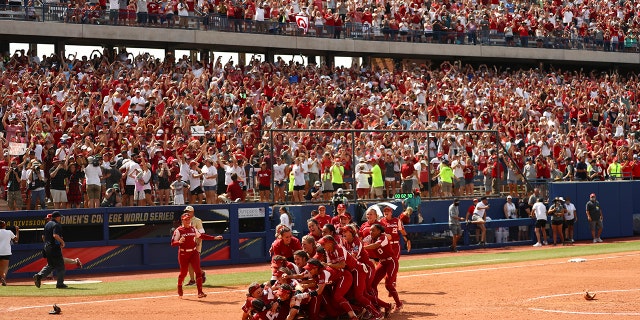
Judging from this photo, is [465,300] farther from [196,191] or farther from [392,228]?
[196,191]

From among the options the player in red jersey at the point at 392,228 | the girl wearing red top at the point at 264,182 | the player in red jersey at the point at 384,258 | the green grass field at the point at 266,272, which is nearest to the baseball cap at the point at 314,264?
the player in red jersey at the point at 384,258

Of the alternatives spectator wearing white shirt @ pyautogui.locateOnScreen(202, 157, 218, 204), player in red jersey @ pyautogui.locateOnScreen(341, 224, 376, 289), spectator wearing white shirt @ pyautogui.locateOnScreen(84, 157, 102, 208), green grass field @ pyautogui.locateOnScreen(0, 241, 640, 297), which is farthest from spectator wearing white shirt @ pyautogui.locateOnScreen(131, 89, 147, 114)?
player in red jersey @ pyautogui.locateOnScreen(341, 224, 376, 289)

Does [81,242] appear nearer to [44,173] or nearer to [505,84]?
[44,173]

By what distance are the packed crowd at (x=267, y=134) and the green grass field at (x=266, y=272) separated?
2.74m

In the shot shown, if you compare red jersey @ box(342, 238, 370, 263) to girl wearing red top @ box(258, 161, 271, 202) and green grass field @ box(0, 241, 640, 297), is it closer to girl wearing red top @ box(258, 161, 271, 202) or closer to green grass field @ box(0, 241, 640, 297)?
green grass field @ box(0, 241, 640, 297)

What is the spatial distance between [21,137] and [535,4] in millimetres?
34626

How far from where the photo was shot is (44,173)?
24.5 m

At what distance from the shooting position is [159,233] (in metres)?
26.1

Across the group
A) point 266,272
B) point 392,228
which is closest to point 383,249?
point 392,228

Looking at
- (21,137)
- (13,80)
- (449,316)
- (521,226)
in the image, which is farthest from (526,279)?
(13,80)

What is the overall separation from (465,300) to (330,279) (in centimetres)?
434

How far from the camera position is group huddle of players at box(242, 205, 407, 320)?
15523 mm

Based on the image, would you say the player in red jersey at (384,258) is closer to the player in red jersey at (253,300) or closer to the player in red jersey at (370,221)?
the player in red jersey at (370,221)

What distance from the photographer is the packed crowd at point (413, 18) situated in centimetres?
3869
